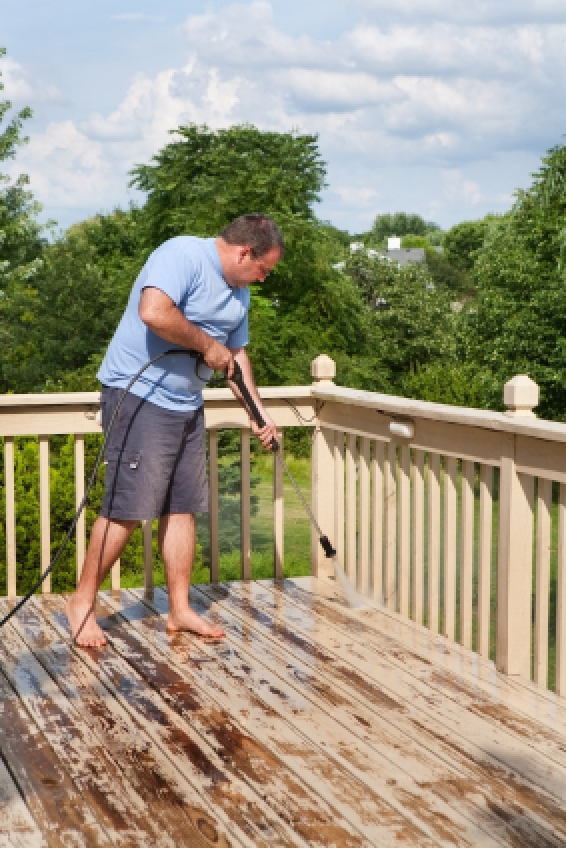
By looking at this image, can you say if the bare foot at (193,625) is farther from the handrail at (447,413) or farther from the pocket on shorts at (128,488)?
the handrail at (447,413)

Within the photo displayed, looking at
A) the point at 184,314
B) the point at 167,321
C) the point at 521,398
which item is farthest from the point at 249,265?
the point at 521,398

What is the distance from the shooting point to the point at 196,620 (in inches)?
153

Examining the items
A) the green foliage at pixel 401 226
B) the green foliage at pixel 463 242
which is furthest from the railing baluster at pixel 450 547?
the green foliage at pixel 401 226

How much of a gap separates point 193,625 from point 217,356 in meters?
0.98

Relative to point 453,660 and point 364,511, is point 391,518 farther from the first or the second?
point 453,660

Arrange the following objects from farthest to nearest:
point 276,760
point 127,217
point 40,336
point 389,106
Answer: point 389,106, point 127,217, point 40,336, point 276,760

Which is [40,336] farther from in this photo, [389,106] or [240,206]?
[389,106]

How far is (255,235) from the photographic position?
11.8 feet

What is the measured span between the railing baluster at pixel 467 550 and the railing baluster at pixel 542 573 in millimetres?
361

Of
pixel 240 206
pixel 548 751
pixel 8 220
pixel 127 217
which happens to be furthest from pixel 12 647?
pixel 127 217

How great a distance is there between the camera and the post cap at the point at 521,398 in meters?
3.30

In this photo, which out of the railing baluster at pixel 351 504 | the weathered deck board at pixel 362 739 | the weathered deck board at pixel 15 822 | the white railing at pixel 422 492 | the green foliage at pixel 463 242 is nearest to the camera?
the weathered deck board at pixel 15 822

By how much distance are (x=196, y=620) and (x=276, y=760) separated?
1.22 metres

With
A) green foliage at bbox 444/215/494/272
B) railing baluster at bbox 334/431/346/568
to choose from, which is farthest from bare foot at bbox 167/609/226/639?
green foliage at bbox 444/215/494/272
